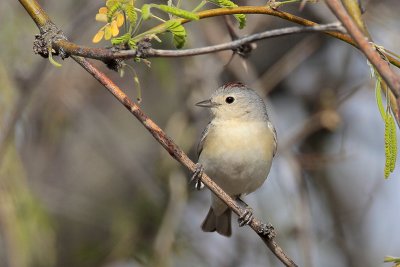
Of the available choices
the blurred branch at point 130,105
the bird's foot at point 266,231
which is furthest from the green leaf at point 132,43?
the bird's foot at point 266,231

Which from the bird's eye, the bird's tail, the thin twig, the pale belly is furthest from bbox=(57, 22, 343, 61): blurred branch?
the bird's tail

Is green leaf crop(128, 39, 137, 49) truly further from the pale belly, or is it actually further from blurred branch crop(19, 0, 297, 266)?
the pale belly

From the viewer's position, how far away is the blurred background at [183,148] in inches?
190

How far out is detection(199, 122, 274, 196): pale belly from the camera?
4176 mm

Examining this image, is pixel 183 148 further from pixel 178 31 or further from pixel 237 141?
pixel 178 31

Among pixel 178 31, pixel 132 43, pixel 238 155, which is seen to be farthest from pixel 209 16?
pixel 238 155

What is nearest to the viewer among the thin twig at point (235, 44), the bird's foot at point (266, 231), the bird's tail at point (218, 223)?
the thin twig at point (235, 44)

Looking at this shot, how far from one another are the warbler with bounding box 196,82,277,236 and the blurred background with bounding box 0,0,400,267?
517 millimetres

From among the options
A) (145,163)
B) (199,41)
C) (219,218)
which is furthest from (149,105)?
(219,218)

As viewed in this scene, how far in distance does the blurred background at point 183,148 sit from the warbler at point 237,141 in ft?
1.70

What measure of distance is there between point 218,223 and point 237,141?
1.01 meters

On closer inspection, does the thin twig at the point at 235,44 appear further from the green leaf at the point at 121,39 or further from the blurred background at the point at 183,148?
the blurred background at the point at 183,148

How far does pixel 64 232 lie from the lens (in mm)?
6590

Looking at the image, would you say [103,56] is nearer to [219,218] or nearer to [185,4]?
[185,4]
